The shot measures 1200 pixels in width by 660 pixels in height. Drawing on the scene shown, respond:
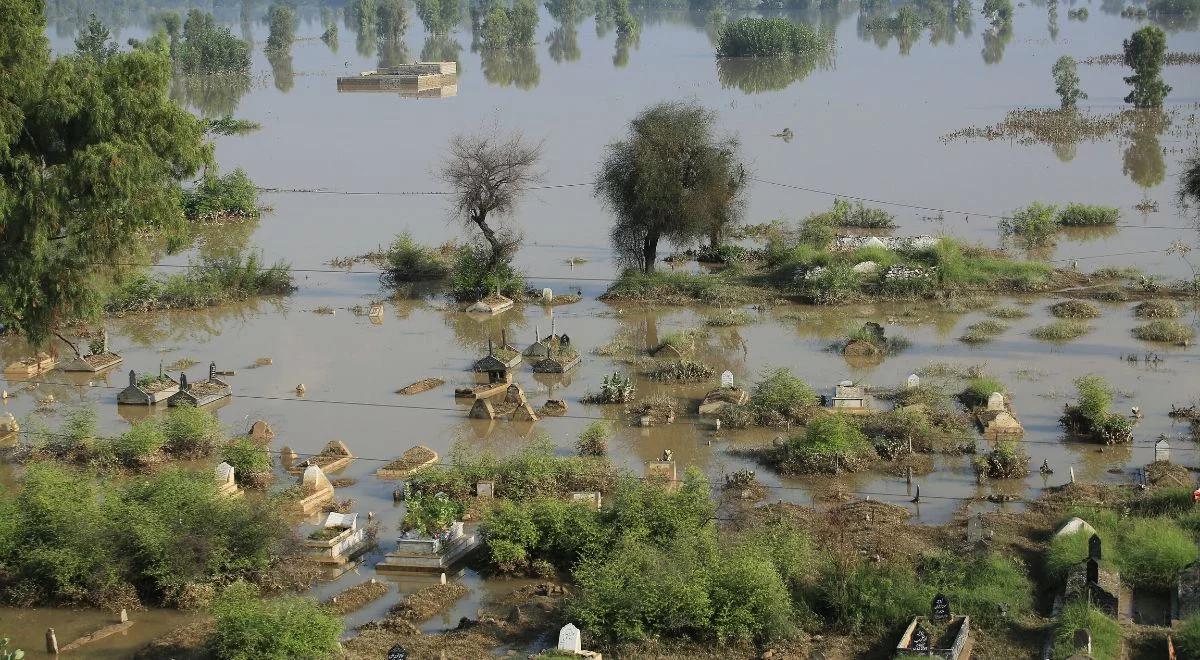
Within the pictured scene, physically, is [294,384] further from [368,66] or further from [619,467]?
[368,66]

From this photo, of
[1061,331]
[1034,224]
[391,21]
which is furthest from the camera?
[391,21]

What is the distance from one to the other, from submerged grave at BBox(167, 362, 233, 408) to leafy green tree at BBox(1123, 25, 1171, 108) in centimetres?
4151

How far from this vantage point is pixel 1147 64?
62375mm

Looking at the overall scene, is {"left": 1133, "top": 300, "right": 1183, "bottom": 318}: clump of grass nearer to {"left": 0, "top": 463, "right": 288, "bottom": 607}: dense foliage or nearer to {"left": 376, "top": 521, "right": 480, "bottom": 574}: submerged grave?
{"left": 376, "top": 521, "right": 480, "bottom": 574}: submerged grave

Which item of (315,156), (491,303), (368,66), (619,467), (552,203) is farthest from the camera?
(368,66)

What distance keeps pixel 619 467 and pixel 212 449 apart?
6.52 m

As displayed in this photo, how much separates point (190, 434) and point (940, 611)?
508 inches

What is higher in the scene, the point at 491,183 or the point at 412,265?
the point at 491,183

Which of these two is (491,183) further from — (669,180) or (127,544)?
(127,544)

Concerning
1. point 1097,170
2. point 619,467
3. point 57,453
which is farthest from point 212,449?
point 1097,170

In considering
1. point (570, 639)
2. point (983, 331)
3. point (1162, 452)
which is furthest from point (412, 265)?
point (570, 639)

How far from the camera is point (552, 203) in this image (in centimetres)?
5019

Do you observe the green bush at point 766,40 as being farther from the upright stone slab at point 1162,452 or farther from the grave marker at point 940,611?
the grave marker at point 940,611

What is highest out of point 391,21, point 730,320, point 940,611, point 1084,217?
point 391,21
